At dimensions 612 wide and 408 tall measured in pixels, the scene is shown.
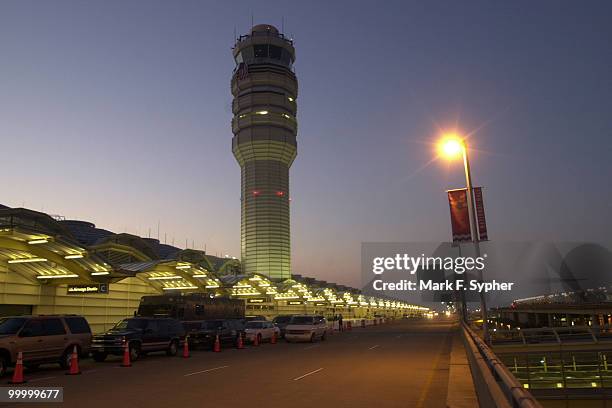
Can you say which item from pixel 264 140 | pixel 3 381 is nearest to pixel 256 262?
pixel 264 140

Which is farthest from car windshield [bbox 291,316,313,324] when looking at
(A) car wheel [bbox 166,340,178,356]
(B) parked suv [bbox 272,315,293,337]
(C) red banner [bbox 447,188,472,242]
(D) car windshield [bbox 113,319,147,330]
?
(C) red banner [bbox 447,188,472,242]

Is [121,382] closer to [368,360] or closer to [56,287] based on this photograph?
[368,360]

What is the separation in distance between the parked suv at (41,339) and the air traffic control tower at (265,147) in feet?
509

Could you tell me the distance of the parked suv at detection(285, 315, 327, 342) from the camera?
122 ft

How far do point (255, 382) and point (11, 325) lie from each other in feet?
29.7

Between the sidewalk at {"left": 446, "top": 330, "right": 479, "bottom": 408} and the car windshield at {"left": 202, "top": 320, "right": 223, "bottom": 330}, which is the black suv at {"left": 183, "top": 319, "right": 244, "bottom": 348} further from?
the sidewalk at {"left": 446, "top": 330, "right": 479, "bottom": 408}

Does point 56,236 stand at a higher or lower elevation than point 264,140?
lower

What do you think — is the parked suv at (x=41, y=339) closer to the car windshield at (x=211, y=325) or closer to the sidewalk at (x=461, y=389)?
the car windshield at (x=211, y=325)

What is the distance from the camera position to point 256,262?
180m

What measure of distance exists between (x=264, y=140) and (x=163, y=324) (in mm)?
154192

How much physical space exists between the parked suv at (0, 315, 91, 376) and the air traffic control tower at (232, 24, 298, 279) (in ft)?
509

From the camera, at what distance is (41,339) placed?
1823cm

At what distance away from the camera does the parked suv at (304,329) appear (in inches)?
1464

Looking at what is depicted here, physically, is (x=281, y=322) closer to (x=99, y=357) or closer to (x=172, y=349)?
(x=172, y=349)
